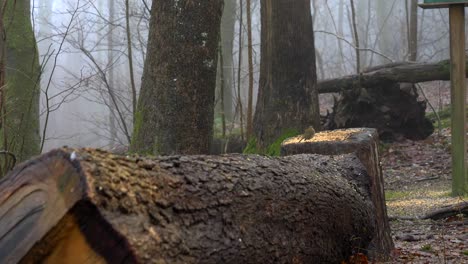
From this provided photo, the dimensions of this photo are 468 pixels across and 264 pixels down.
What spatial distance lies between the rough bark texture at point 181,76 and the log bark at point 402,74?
6.30m

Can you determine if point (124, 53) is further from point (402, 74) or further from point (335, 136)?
point (335, 136)

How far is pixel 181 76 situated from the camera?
5855mm

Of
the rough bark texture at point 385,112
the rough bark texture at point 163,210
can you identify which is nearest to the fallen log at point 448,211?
the rough bark texture at point 163,210

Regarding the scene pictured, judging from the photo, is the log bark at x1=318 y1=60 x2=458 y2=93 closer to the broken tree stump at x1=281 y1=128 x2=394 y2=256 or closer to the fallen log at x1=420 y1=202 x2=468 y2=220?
the fallen log at x1=420 y1=202 x2=468 y2=220

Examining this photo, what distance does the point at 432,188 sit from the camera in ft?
28.4

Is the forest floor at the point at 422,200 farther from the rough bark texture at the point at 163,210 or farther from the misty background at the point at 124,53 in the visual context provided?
A: the misty background at the point at 124,53

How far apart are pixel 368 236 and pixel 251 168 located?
4.08 feet

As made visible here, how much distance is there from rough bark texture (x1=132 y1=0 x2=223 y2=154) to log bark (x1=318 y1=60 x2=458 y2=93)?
630 centimetres

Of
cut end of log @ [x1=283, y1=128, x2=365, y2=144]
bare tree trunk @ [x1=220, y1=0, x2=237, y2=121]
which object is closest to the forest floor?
cut end of log @ [x1=283, y1=128, x2=365, y2=144]

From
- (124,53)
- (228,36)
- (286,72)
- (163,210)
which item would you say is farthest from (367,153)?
(228,36)

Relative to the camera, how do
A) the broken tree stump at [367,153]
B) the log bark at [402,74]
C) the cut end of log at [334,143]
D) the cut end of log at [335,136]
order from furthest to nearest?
the log bark at [402,74], the cut end of log at [335,136], the cut end of log at [334,143], the broken tree stump at [367,153]

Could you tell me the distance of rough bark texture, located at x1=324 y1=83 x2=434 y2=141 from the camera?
1165 centimetres

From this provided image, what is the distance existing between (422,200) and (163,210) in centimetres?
533

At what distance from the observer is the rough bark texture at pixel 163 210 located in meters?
2.19
